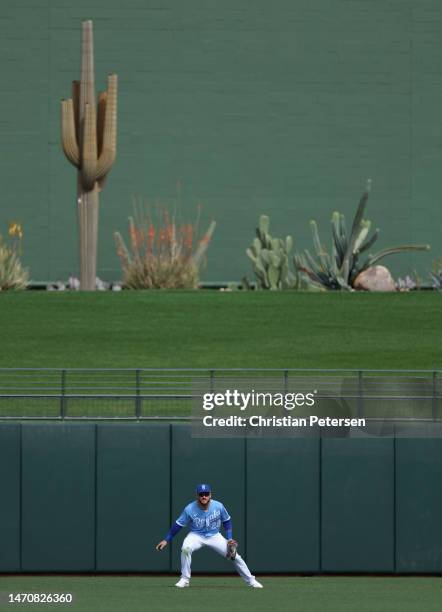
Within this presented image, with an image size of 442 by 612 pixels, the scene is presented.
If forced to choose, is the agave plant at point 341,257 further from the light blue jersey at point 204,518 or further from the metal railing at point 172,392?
the light blue jersey at point 204,518

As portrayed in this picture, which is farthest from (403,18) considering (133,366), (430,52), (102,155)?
(133,366)

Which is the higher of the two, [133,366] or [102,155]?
[102,155]

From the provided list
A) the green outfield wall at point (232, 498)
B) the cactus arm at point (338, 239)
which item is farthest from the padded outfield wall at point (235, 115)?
the green outfield wall at point (232, 498)

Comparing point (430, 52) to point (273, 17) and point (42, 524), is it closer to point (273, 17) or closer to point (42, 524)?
point (273, 17)

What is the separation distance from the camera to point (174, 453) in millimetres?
22016

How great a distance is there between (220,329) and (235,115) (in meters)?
9.93

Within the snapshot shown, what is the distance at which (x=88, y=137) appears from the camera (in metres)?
37.3

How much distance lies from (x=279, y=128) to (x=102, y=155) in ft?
25.3

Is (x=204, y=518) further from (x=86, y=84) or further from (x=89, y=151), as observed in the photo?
(x=86, y=84)

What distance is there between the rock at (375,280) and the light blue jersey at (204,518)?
2211cm

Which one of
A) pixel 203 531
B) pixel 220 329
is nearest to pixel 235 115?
pixel 220 329
